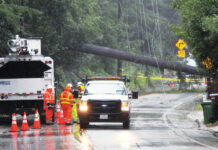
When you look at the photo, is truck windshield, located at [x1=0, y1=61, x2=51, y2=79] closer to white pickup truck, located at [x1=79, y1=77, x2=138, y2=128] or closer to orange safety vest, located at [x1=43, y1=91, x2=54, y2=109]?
orange safety vest, located at [x1=43, y1=91, x2=54, y2=109]

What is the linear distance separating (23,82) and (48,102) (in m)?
1.69

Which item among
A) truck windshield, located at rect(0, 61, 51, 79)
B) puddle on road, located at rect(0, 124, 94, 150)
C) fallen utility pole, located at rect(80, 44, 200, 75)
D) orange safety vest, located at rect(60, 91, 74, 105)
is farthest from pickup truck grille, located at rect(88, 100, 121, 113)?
fallen utility pole, located at rect(80, 44, 200, 75)

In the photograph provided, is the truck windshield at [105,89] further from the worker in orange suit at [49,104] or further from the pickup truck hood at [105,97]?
the worker in orange suit at [49,104]

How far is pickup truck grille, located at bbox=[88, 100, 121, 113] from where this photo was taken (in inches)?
788

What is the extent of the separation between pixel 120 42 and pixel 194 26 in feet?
139

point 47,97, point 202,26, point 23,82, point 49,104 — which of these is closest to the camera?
point 202,26

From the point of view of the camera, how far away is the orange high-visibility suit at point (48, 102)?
2198cm

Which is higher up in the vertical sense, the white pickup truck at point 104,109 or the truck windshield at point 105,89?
the truck windshield at point 105,89

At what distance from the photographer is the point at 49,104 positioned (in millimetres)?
22188

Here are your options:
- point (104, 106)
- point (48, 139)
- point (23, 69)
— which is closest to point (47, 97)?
point (23, 69)

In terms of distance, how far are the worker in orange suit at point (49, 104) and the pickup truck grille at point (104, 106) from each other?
8.48ft

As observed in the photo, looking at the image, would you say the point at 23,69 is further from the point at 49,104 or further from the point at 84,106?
the point at 84,106

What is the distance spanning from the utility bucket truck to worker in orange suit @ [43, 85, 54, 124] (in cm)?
56

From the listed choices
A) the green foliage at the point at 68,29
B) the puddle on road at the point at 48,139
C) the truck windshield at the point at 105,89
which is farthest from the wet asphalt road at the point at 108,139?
the green foliage at the point at 68,29
